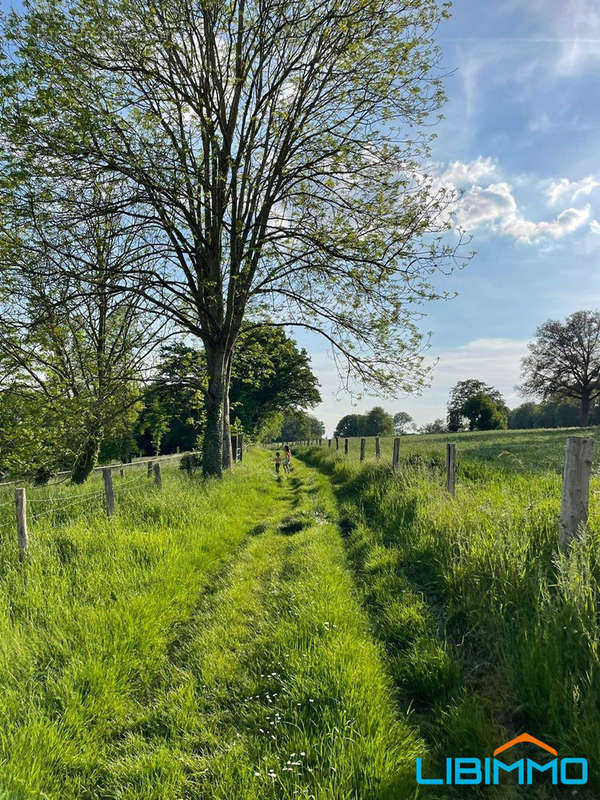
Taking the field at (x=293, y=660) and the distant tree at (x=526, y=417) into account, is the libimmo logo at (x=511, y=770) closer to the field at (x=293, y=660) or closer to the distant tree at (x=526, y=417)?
the field at (x=293, y=660)

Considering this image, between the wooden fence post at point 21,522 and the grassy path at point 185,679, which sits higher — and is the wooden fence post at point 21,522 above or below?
above

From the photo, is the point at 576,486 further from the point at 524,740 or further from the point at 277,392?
the point at 277,392

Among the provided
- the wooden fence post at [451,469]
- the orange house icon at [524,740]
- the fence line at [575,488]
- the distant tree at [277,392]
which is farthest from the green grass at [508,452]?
the distant tree at [277,392]

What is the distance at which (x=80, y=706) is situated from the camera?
306cm

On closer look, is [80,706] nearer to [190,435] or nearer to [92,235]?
[92,235]

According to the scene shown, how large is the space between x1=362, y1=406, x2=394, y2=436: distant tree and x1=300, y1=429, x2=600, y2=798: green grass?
11653 centimetres

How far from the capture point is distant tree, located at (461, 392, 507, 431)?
79.0 m

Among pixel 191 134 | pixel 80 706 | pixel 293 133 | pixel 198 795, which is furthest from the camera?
pixel 293 133

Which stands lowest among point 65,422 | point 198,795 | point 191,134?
point 198,795

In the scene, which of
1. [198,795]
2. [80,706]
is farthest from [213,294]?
[198,795]

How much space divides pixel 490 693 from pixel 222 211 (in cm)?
1137

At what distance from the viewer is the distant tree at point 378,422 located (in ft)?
398

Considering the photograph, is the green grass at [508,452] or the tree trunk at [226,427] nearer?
the green grass at [508,452]

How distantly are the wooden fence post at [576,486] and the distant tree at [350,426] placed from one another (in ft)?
421
